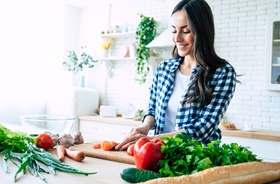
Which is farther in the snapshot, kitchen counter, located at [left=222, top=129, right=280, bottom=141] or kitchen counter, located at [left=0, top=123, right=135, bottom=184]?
kitchen counter, located at [left=222, top=129, right=280, bottom=141]

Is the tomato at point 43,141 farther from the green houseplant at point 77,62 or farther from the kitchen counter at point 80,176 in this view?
the green houseplant at point 77,62

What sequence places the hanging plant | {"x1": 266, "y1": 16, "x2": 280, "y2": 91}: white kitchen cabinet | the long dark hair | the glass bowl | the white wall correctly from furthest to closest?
the hanging plant → the white wall → {"x1": 266, "y1": 16, "x2": 280, "y2": 91}: white kitchen cabinet → the long dark hair → the glass bowl

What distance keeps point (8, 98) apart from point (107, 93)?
163 cm

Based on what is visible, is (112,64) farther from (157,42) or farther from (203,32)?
(203,32)

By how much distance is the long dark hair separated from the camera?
5.54ft

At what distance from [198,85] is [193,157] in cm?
75

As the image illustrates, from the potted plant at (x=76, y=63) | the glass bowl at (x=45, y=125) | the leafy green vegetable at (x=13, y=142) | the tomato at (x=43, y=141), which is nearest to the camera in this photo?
the leafy green vegetable at (x=13, y=142)

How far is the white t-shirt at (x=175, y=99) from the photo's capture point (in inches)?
72.4

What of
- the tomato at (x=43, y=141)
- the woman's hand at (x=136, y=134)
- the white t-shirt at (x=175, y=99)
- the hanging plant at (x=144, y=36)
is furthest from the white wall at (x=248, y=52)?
the tomato at (x=43, y=141)

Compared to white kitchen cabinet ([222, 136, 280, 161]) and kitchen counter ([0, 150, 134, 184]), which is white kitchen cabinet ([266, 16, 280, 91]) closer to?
white kitchen cabinet ([222, 136, 280, 161])

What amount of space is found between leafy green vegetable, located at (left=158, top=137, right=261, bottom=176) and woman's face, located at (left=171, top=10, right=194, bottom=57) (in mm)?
788

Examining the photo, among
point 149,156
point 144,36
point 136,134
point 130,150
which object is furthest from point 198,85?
point 144,36

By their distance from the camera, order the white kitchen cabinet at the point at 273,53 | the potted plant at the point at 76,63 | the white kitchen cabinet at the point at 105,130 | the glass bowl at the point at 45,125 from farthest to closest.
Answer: the potted plant at the point at 76,63 → the white kitchen cabinet at the point at 105,130 → the white kitchen cabinet at the point at 273,53 → the glass bowl at the point at 45,125

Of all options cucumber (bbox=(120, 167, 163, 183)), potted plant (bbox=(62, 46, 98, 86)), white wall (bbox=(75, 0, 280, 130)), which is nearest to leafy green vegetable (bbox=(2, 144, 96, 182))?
cucumber (bbox=(120, 167, 163, 183))
